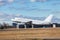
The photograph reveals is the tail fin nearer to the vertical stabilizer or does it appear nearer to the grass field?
the vertical stabilizer

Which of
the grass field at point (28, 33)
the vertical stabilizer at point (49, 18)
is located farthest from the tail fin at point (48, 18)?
the grass field at point (28, 33)

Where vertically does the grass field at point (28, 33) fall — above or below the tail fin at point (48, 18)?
below

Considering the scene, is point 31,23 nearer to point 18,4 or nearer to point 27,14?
point 27,14

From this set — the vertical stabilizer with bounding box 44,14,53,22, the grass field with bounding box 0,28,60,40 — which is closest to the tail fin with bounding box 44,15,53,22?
the vertical stabilizer with bounding box 44,14,53,22

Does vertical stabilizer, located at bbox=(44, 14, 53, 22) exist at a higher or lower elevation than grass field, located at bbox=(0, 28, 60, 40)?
higher

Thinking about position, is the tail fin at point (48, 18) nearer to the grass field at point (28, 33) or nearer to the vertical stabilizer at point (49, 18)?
the vertical stabilizer at point (49, 18)

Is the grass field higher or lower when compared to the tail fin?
lower

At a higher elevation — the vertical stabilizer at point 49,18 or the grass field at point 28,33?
the vertical stabilizer at point 49,18

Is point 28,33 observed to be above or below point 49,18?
below

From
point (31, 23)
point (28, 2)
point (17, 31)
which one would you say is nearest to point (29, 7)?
point (28, 2)

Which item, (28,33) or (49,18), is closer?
(49,18)

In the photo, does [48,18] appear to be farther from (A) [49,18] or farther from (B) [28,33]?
(B) [28,33]

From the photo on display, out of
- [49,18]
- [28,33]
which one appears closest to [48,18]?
[49,18]

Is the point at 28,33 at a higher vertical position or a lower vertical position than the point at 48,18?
lower
